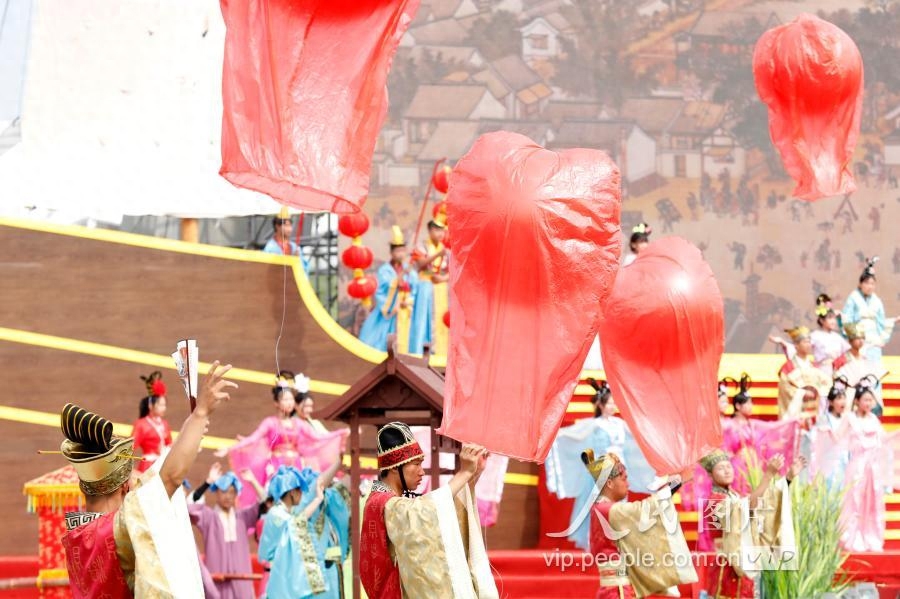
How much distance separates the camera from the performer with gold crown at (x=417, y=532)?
505 centimetres

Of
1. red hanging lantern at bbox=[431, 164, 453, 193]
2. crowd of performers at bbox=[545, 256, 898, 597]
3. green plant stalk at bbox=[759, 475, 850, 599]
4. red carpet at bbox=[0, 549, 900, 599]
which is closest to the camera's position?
green plant stalk at bbox=[759, 475, 850, 599]

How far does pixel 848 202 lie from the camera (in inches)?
702

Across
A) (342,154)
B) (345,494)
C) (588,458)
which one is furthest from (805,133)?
(342,154)

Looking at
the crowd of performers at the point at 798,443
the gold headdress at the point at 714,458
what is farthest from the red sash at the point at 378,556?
the crowd of performers at the point at 798,443

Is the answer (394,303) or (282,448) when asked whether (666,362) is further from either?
(394,303)

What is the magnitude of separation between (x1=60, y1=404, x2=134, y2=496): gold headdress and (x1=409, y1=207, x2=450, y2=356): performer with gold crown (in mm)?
7289

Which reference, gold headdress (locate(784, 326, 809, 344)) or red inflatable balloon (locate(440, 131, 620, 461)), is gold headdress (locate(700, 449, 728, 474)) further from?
gold headdress (locate(784, 326, 809, 344))

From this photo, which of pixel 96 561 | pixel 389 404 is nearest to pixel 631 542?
pixel 389 404

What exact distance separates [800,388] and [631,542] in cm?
385

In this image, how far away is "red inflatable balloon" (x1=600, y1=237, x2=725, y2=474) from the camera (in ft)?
20.9

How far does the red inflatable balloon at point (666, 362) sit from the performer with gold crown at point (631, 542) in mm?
718

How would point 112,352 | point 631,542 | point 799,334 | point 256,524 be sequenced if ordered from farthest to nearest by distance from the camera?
point 799,334 < point 112,352 < point 256,524 < point 631,542

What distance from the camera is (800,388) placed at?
419 inches

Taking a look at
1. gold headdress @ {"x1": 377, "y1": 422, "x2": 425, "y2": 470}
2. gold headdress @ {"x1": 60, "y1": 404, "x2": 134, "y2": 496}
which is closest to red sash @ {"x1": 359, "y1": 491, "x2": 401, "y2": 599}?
gold headdress @ {"x1": 377, "y1": 422, "x2": 425, "y2": 470}
